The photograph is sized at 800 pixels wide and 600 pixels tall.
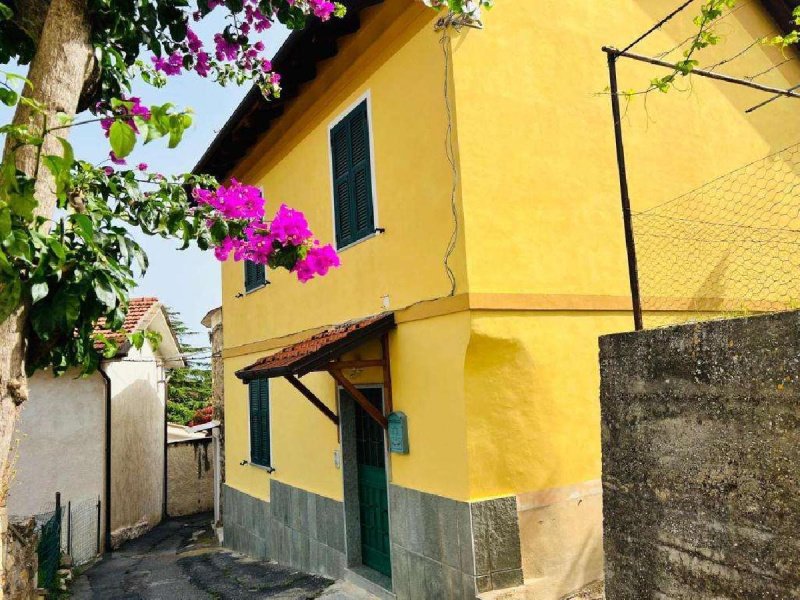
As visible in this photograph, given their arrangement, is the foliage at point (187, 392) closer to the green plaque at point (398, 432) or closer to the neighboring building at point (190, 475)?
the neighboring building at point (190, 475)

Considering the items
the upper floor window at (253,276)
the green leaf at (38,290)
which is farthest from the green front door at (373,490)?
the green leaf at (38,290)

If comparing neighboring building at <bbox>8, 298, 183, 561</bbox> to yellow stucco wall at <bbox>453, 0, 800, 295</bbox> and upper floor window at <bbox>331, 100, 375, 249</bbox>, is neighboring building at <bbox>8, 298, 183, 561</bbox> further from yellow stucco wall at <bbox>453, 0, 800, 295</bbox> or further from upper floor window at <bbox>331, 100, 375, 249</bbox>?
yellow stucco wall at <bbox>453, 0, 800, 295</bbox>

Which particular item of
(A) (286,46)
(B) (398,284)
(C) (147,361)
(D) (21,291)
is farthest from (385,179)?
(C) (147,361)

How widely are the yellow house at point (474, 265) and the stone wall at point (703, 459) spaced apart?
1.50 meters

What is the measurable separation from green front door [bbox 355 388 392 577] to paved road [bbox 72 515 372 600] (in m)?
0.42

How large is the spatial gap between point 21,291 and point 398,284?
4.12 m

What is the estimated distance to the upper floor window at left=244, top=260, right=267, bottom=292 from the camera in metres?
9.94

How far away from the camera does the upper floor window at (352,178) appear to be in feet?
22.9

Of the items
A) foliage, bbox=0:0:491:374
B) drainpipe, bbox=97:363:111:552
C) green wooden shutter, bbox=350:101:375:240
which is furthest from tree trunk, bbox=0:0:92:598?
drainpipe, bbox=97:363:111:552

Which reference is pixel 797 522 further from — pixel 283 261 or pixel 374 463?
pixel 374 463

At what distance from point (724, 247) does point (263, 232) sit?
5.79 m

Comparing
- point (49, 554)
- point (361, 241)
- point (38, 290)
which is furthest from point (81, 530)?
point (38, 290)

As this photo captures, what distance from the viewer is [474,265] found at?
18.0ft

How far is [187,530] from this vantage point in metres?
15.2
